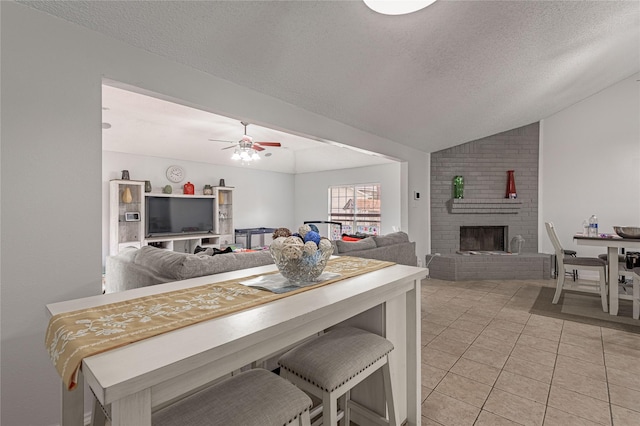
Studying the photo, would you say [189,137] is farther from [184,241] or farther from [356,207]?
[356,207]

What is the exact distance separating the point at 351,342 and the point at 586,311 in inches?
140

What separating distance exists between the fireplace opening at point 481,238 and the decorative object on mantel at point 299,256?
510cm

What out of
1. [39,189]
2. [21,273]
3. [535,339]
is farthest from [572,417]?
[39,189]

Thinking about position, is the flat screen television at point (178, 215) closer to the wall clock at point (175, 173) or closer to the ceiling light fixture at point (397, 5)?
the wall clock at point (175, 173)

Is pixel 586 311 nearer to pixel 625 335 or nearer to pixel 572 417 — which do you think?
pixel 625 335

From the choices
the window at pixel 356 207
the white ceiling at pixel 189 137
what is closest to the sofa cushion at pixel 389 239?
the white ceiling at pixel 189 137

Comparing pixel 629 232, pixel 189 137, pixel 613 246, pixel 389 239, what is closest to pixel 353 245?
pixel 389 239

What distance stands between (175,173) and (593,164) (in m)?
7.65

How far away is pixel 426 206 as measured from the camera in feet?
18.6

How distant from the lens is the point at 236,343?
0.82 metres

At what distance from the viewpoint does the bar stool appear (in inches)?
45.7

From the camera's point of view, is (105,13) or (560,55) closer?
(105,13)

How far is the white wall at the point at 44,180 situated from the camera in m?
1.50

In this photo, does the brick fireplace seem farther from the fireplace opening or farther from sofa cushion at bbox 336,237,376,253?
sofa cushion at bbox 336,237,376,253
